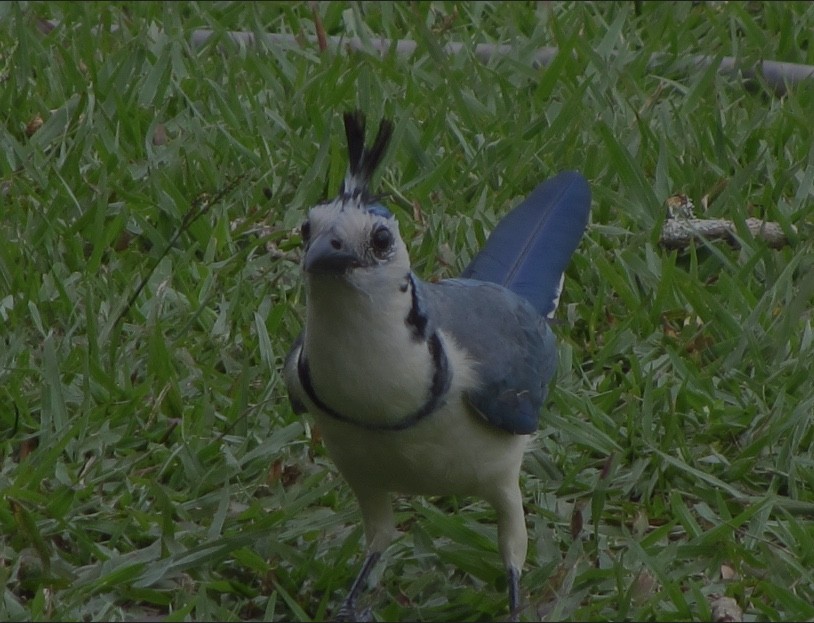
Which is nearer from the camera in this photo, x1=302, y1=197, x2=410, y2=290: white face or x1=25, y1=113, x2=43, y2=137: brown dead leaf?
x1=302, y1=197, x2=410, y2=290: white face

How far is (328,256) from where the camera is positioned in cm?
320

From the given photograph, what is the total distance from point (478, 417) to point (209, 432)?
39.9 inches

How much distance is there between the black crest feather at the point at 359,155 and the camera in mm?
3361

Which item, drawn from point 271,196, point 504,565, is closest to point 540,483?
point 504,565

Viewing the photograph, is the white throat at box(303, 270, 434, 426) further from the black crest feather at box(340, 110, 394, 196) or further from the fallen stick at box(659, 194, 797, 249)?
the fallen stick at box(659, 194, 797, 249)

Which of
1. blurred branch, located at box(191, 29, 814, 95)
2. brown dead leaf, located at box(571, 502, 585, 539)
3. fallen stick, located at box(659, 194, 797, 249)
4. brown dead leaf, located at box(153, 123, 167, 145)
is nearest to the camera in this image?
brown dead leaf, located at box(571, 502, 585, 539)

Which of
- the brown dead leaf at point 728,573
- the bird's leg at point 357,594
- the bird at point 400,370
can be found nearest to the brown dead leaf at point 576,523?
the bird at point 400,370

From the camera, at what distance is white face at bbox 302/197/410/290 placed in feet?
10.5

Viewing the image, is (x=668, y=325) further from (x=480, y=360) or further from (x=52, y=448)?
(x=52, y=448)

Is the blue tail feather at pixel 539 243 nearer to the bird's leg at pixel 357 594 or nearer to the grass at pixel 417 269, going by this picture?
the grass at pixel 417 269

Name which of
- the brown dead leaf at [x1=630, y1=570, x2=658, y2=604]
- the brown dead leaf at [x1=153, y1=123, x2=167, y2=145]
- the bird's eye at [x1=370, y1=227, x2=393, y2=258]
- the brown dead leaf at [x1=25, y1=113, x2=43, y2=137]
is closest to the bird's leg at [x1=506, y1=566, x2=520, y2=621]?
the brown dead leaf at [x1=630, y1=570, x2=658, y2=604]

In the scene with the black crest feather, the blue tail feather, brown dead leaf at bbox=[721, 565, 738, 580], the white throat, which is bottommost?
brown dead leaf at bbox=[721, 565, 738, 580]

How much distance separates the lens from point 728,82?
6.08 m

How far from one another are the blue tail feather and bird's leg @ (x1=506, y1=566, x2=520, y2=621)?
86 centimetres
